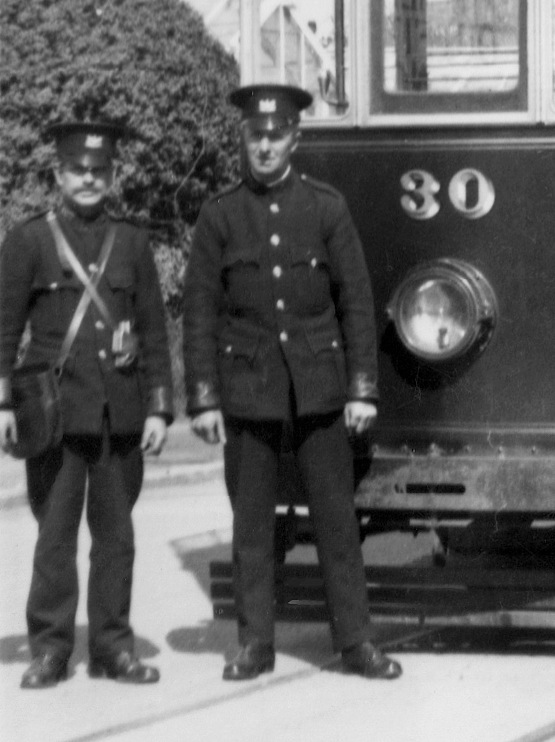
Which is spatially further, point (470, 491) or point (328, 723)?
point (470, 491)

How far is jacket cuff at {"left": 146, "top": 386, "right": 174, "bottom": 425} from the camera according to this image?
709 centimetres

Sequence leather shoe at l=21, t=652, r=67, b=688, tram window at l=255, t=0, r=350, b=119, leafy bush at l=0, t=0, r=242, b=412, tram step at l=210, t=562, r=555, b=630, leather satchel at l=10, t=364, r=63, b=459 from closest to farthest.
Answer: leather satchel at l=10, t=364, r=63, b=459, leather shoe at l=21, t=652, r=67, b=688, tram step at l=210, t=562, r=555, b=630, tram window at l=255, t=0, r=350, b=119, leafy bush at l=0, t=0, r=242, b=412

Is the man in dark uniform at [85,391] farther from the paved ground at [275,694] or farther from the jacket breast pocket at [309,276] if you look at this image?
the jacket breast pocket at [309,276]

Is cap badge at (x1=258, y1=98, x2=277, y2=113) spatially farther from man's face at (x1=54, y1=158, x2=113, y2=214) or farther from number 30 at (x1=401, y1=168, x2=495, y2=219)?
number 30 at (x1=401, y1=168, x2=495, y2=219)

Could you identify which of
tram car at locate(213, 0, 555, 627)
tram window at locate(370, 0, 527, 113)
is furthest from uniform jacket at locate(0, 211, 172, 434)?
tram window at locate(370, 0, 527, 113)

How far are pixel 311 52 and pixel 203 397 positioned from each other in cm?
152

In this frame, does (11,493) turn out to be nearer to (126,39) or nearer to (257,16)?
(257,16)

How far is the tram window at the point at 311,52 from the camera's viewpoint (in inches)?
304

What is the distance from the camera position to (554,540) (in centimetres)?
843

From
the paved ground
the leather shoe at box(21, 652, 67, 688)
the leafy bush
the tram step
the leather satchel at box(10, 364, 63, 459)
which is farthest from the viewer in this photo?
the leafy bush

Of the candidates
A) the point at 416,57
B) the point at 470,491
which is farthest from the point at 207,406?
the point at 416,57

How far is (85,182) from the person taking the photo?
7.05 m

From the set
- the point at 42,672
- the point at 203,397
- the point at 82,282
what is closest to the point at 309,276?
the point at 203,397

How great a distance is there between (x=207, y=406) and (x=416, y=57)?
1623mm
